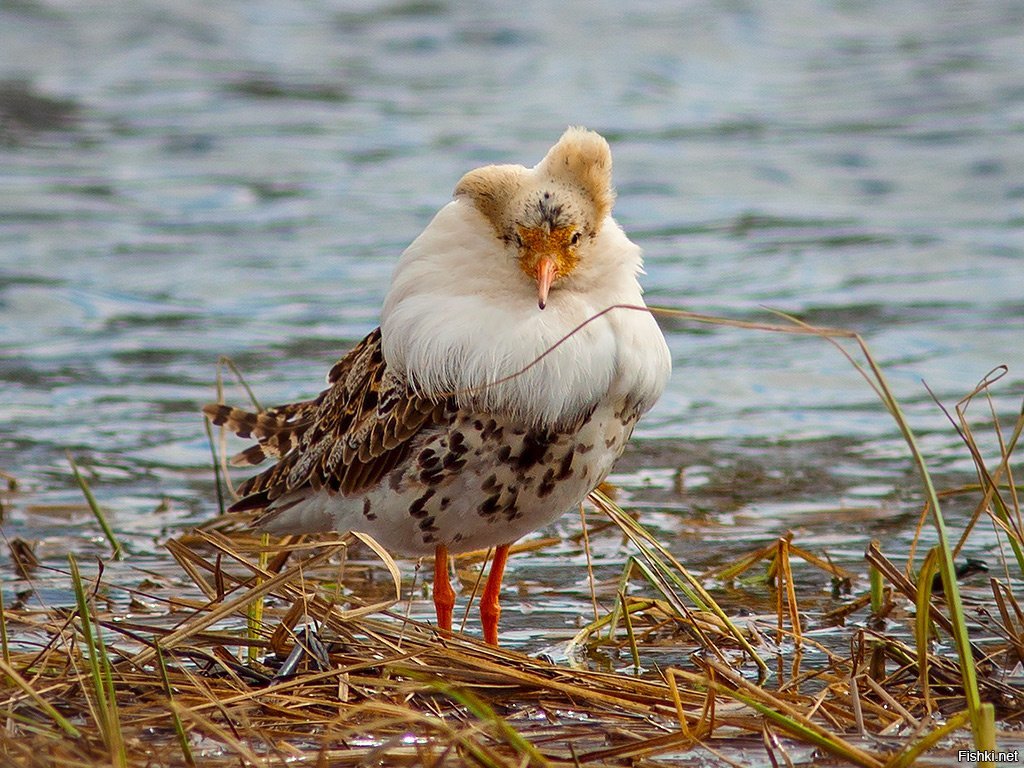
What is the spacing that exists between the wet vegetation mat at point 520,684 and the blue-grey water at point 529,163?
105 centimetres

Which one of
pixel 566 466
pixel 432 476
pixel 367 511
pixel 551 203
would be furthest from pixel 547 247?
pixel 367 511

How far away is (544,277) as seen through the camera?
185 inches

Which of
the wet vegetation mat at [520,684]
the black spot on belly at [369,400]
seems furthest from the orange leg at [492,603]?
the black spot on belly at [369,400]

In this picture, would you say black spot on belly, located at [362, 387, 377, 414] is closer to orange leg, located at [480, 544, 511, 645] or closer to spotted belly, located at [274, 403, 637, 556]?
spotted belly, located at [274, 403, 637, 556]

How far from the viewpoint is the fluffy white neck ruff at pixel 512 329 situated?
481cm

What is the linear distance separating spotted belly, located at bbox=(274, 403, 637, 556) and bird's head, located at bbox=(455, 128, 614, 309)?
46 centimetres

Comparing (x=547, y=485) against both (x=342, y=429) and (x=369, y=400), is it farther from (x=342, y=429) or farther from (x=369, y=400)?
(x=342, y=429)

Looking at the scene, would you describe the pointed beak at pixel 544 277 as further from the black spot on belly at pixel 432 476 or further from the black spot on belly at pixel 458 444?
the black spot on belly at pixel 432 476

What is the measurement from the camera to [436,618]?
6.00 m

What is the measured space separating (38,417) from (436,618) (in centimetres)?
426

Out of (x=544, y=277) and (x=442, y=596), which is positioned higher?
(x=544, y=277)

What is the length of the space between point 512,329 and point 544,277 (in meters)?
0.23

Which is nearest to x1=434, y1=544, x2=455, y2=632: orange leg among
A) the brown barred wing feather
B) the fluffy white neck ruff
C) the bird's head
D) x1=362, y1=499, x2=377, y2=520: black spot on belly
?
x1=362, y1=499, x2=377, y2=520: black spot on belly

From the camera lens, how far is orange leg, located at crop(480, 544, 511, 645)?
555 centimetres
